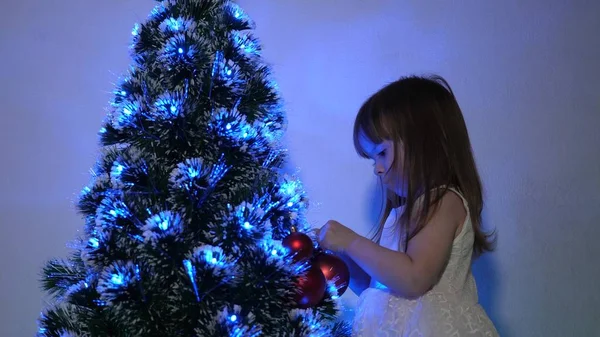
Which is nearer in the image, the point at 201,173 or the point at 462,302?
the point at 201,173

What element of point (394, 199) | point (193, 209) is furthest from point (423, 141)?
point (193, 209)

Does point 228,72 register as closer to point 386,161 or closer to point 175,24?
point 175,24

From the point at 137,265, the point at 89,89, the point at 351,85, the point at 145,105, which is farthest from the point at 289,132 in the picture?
the point at 137,265

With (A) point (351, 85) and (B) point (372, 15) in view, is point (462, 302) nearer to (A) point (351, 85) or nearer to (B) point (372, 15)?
(A) point (351, 85)

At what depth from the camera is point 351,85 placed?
1460mm

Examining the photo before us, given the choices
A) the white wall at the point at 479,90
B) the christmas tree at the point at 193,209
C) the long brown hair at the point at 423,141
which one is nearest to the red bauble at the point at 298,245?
the christmas tree at the point at 193,209

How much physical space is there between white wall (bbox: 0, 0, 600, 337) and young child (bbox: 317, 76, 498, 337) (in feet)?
1.24

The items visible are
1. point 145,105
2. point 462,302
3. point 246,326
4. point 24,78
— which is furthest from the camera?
point 24,78

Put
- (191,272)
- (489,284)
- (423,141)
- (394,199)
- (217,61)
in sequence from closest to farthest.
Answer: (191,272)
(217,61)
(423,141)
(394,199)
(489,284)

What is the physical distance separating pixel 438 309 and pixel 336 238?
207mm

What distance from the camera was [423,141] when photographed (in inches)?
40.1

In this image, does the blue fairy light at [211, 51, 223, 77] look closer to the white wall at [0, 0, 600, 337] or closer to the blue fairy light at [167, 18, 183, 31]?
the blue fairy light at [167, 18, 183, 31]

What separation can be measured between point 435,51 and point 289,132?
43cm

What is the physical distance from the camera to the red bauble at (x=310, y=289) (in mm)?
827
